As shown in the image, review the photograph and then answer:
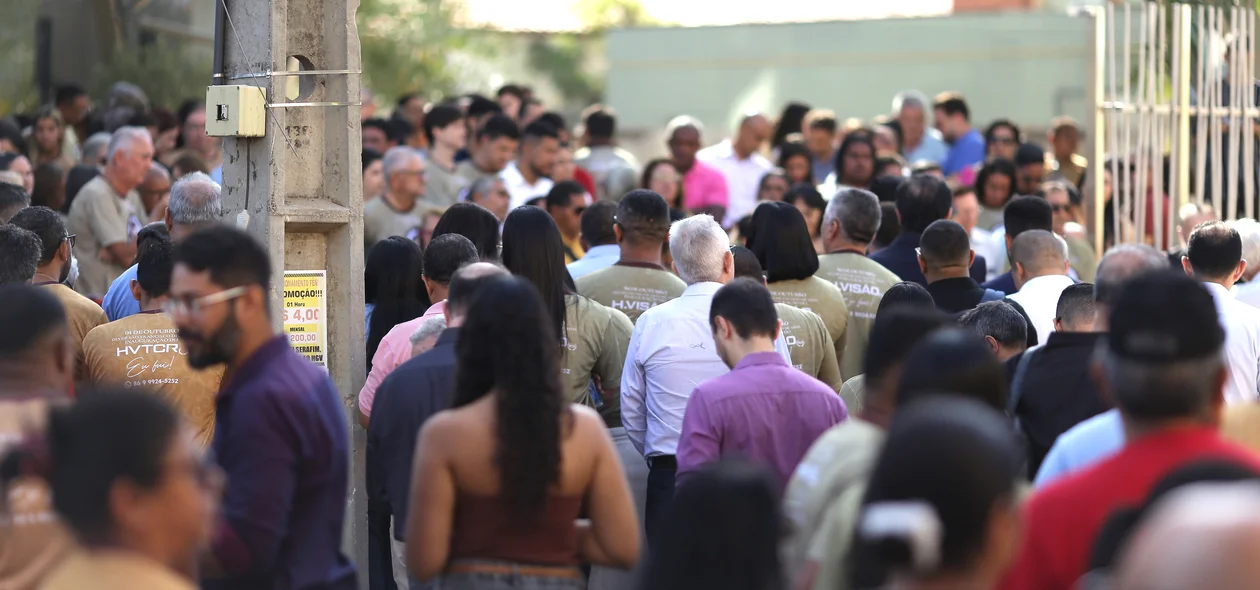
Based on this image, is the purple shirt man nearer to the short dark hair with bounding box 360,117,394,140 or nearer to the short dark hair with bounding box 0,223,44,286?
the short dark hair with bounding box 0,223,44,286

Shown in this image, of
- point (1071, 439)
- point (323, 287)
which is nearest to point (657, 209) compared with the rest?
point (323, 287)

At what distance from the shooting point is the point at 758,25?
886 inches

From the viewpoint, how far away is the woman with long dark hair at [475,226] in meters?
7.35

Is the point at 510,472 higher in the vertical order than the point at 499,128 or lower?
lower

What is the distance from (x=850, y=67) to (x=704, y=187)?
29.6 feet

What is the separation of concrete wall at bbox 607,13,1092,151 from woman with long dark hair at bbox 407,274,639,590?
16.4m

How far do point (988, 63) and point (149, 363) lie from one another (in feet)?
56.0

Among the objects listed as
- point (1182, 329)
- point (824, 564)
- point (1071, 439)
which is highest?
point (1182, 329)

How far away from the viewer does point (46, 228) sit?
23.2 feet

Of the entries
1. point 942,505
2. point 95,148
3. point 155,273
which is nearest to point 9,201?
point 155,273

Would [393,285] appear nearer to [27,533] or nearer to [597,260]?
[597,260]

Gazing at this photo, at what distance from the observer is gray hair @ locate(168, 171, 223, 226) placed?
24.4 feet

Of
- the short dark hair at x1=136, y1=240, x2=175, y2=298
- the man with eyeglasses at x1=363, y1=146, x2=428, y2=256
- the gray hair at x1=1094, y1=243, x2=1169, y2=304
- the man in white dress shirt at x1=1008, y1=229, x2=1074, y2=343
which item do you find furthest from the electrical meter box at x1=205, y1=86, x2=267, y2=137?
the man with eyeglasses at x1=363, y1=146, x2=428, y2=256

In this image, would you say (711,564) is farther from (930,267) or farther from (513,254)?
(930,267)
